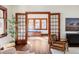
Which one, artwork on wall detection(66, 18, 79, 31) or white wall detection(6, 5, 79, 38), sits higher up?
white wall detection(6, 5, 79, 38)

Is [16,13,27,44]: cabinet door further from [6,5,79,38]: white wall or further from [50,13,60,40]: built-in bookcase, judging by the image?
[50,13,60,40]: built-in bookcase

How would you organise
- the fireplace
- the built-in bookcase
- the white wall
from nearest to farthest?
the white wall, the built-in bookcase, the fireplace

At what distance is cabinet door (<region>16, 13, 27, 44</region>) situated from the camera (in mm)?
4111

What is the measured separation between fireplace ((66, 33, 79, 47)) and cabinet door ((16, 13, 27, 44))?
5.12ft

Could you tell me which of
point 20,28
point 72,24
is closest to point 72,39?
point 72,24

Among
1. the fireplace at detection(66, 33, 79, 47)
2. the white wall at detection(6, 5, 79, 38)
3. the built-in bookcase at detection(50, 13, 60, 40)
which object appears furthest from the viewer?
the fireplace at detection(66, 33, 79, 47)

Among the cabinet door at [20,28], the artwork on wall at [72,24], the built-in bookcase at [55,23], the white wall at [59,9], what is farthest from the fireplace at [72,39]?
the cabinet door at [20,28]

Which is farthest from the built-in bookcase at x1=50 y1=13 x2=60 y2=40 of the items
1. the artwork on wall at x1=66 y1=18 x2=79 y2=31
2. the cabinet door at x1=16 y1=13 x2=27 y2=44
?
the cabinet door at x1=16 y1=13 x2=27 y2=44

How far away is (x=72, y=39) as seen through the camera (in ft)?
15.5

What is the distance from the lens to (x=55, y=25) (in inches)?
161

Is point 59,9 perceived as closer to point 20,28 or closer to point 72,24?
point 72,24

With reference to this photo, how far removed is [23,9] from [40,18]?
61 cm

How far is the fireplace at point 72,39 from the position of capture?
14.7ft

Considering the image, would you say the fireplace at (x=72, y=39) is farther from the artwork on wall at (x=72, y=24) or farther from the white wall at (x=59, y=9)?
the white wall at (x=59, y=9)
